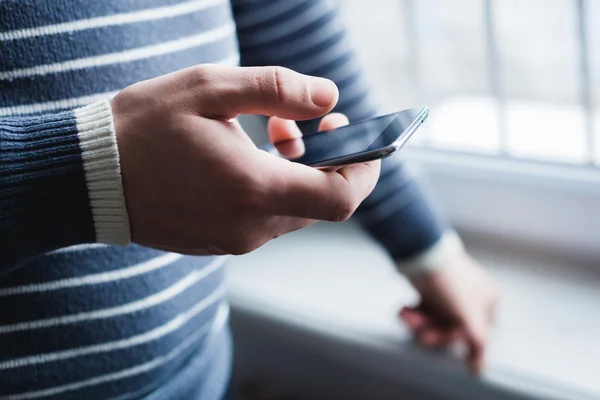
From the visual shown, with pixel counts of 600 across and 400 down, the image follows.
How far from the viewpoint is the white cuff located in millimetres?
709

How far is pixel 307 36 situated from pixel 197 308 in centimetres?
26

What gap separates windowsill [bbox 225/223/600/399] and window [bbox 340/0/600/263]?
55 mm

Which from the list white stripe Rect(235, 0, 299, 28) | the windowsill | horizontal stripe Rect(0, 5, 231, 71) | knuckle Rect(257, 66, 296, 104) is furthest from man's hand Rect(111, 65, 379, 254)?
the windowsill

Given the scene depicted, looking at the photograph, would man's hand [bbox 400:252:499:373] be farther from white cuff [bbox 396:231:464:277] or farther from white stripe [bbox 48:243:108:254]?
white stripe [bbox 48:243:108:254]

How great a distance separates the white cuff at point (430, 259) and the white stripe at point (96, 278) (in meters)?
0.26

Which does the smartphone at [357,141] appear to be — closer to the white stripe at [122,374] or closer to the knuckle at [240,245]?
the knuckle at [240,245]

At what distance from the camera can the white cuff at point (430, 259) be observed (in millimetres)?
709

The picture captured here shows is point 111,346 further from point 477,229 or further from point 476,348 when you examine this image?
point 477,229

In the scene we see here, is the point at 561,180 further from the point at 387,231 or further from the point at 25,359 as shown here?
the point at 25,359

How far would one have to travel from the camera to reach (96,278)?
1.67ft

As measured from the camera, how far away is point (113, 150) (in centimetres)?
39

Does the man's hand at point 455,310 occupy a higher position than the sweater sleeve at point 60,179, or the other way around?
the sweater sleeve at point 60,179

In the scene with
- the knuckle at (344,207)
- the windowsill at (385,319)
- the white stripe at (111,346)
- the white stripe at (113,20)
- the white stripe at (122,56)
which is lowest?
the windowsill at (385,319)

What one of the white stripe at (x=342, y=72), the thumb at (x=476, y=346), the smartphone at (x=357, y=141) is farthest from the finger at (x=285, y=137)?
the thumb at (x=476, y=346)
